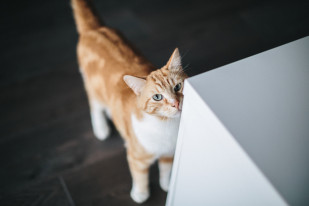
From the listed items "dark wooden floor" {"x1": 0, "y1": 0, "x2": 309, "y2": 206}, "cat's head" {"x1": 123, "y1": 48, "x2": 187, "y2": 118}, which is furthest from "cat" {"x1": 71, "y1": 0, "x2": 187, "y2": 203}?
"dark wooden floor" {"x1": 0, "y1": 0, "x2": 309, "y2": 206}

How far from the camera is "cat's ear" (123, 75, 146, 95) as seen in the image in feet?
2.78

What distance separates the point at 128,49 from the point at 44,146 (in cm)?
76

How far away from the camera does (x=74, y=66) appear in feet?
5.87

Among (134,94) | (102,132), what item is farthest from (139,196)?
(134,94)

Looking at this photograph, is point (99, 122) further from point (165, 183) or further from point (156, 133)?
point (156, 133)

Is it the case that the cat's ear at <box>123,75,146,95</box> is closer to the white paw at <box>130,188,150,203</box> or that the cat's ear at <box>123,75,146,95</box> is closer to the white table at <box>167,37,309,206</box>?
Answer: the white table at <box>167,37,309,206</box>

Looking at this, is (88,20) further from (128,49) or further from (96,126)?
(96,126)

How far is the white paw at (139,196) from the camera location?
126 cm

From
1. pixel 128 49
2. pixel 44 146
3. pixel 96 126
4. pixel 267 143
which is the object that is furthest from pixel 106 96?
pixel 267 143

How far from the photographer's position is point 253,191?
0.51 m

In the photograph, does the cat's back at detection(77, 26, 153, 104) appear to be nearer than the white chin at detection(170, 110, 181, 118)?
No

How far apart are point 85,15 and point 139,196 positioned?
877 millimetres

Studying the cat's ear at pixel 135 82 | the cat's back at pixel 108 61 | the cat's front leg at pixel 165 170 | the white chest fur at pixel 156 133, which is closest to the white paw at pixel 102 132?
the cat's back at pixel 108 61

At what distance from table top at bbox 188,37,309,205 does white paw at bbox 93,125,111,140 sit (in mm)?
971
